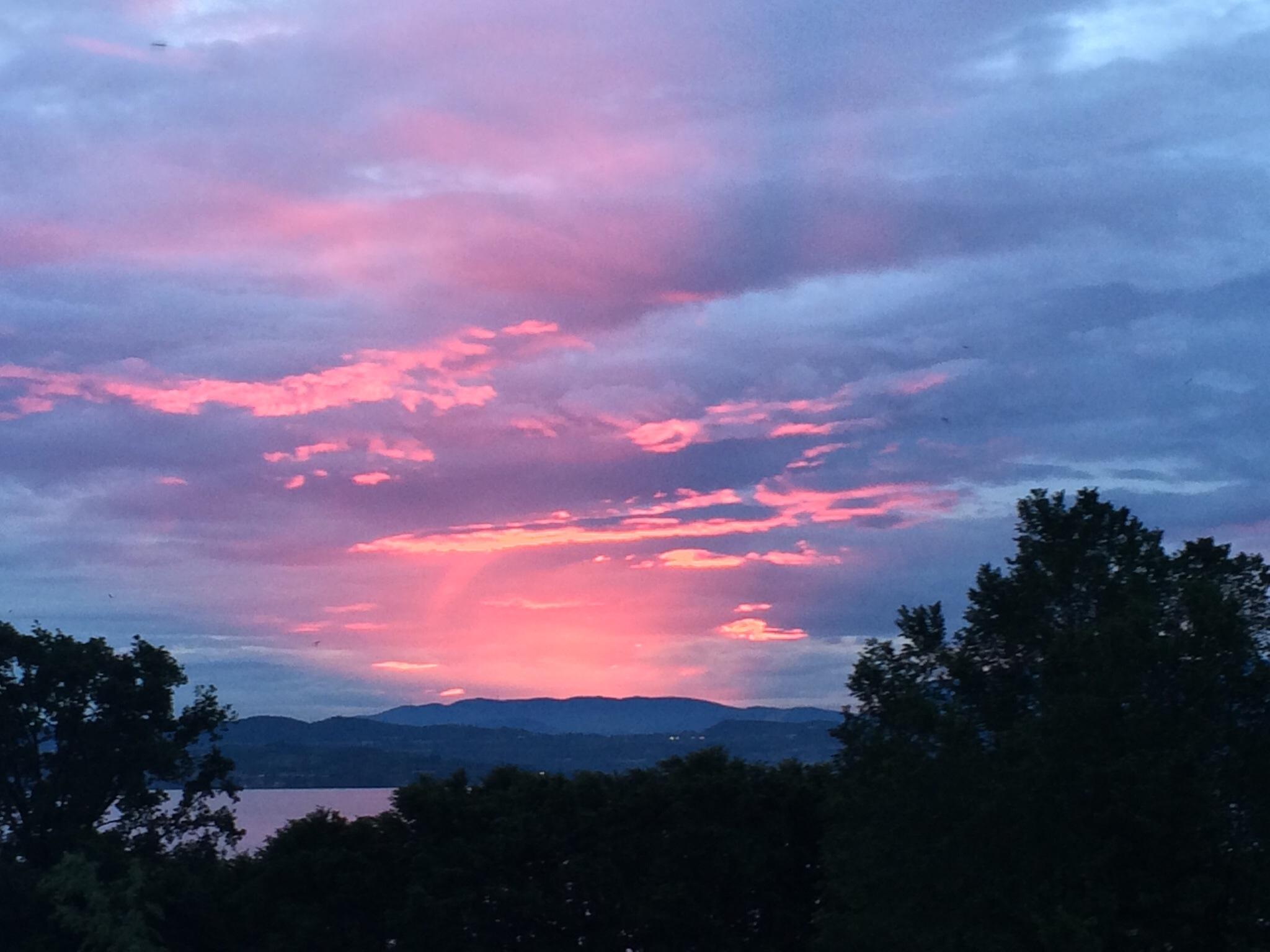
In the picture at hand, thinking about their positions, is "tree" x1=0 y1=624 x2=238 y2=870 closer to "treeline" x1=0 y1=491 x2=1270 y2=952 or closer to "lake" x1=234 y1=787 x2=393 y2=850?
"treeline" x1=0 y1=491 x2=1270 y2=952

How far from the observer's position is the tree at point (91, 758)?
38656mm

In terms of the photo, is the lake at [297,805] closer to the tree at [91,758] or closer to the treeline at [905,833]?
the tree at [91,758]

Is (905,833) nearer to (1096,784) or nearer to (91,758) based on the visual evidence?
(1096,784)

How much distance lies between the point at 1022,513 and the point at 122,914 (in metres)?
20.3

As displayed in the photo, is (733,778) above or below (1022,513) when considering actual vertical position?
below

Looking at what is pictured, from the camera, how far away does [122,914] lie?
91.7ft

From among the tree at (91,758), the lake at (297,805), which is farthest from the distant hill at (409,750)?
the tree at (91,758)

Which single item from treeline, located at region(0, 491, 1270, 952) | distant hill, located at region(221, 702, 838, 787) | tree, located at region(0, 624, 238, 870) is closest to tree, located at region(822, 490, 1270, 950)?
treeline, located at region(0, 491, 1270, 952)

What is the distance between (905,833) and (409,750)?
533 feet

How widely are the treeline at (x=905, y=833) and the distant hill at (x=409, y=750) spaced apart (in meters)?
78.1

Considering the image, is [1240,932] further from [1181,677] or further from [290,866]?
[290,866]

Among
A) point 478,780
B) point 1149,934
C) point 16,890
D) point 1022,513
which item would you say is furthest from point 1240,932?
point 16,890

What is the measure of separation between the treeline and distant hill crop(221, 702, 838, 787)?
78.1 metres

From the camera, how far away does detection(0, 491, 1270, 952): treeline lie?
66.9ft
